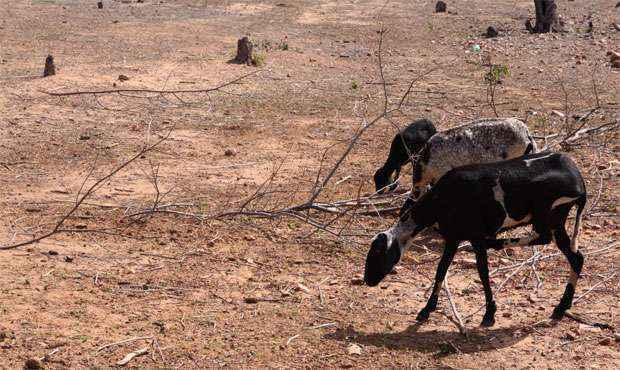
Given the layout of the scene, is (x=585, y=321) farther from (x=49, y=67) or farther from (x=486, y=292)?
(x=49, y=67)

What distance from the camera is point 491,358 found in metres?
6.09

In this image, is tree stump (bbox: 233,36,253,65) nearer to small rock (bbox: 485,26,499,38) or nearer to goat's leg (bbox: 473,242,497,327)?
small rock (bbox: 485,26,499,38)

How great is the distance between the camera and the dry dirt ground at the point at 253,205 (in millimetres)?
6246

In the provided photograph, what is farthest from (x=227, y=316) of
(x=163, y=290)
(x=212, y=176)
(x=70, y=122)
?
(x=70, y=122)

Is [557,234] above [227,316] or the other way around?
above

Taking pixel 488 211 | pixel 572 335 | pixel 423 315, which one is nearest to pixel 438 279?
pixel 423 315

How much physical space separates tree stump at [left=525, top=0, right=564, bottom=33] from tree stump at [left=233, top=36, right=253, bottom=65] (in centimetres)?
729

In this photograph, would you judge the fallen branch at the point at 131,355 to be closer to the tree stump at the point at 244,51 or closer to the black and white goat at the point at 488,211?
the black and white goat at the point at 488,211

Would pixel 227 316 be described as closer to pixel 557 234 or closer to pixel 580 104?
pixel 557 234

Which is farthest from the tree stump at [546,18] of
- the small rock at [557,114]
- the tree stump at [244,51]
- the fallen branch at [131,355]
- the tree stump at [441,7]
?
the fallen branch at [131,355]

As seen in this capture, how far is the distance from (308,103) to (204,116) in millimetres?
1851

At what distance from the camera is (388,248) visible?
6.69 meters

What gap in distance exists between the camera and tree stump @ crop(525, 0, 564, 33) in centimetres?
1992

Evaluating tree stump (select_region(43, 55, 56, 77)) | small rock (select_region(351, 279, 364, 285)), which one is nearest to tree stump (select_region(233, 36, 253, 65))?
tree stump (select_region(43, 55, 56, 77))
